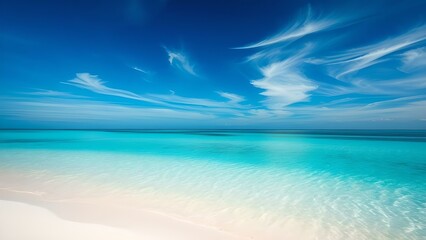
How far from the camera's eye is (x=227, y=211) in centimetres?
521

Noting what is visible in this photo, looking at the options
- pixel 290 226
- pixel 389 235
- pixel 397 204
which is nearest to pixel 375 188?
pixel 397 204

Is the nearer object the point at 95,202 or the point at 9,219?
the point at 9,219

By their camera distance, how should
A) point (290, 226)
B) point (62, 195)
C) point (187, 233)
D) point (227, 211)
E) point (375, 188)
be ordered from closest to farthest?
point (187, 233) < point (290, 226) < point (227, 211) < point (62, 195) < point (375, 188)

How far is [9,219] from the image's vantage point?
4219 millimetres

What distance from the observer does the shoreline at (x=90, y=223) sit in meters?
3.76

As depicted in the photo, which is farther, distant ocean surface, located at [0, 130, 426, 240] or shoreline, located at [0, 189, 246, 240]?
distant ocean surface, located at [0, 130, 426, 240]

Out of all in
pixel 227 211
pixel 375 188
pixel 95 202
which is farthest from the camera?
pixel 375 188

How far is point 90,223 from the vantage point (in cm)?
425

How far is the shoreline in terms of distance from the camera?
376cm

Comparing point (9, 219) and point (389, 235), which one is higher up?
point (9, 219)

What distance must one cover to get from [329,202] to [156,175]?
6.22 m

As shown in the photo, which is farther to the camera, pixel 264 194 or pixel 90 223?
pixel 264 194

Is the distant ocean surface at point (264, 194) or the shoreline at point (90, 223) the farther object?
the distant ocean surface at point (264, 194)

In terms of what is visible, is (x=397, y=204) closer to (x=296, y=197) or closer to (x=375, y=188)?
(x=375, y=188)
